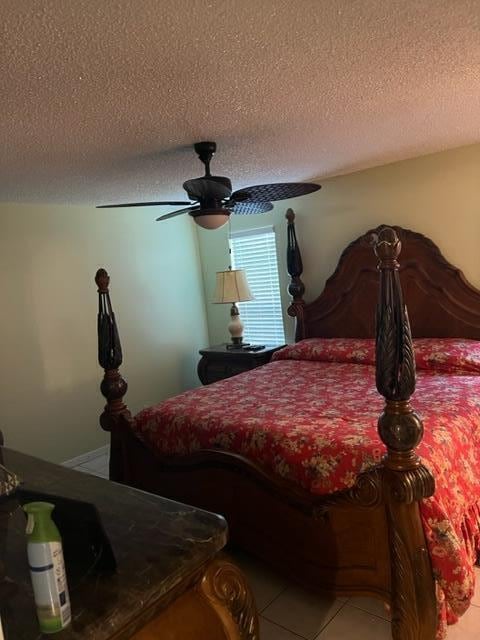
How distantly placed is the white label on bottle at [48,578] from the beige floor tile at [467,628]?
167 centimetres

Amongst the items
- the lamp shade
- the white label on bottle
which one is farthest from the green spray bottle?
the lamp shade

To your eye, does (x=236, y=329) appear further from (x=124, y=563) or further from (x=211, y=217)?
(x=124, y=563)

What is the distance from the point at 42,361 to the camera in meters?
3.85

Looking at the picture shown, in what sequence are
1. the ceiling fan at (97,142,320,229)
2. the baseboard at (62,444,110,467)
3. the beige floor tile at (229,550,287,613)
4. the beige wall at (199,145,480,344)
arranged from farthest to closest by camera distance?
the baseboard at (62,444,110,467) < the beige wall at (199,145,480,344) < the ceiling fan at (97,142,320,229) < the beige floor tile at (229,550,287,613)

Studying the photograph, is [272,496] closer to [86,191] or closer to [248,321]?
[86,191]

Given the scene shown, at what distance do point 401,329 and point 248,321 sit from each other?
3468mm

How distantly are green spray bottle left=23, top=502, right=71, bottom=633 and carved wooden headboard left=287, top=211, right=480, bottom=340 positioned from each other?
128 inches

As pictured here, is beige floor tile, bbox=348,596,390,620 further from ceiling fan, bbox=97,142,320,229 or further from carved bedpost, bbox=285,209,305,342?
carved bedpost, bbox=285,209,305,342

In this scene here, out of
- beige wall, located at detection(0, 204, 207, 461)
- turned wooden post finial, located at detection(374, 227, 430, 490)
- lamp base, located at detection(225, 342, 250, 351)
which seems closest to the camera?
turned wooden post finial, located at detection(374, 227, 430, 490)

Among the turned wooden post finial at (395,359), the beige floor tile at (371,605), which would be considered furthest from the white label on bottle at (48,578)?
the beige floor tile at (371,605)

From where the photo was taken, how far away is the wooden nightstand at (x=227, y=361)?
420cm

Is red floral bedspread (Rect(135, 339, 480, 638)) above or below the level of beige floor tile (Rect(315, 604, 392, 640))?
above

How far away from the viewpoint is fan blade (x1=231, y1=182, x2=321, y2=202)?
2.77 meters

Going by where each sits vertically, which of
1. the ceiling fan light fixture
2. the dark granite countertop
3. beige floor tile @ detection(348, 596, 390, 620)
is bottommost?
beige floor tile @ detection(348, 596, 390, 620)
